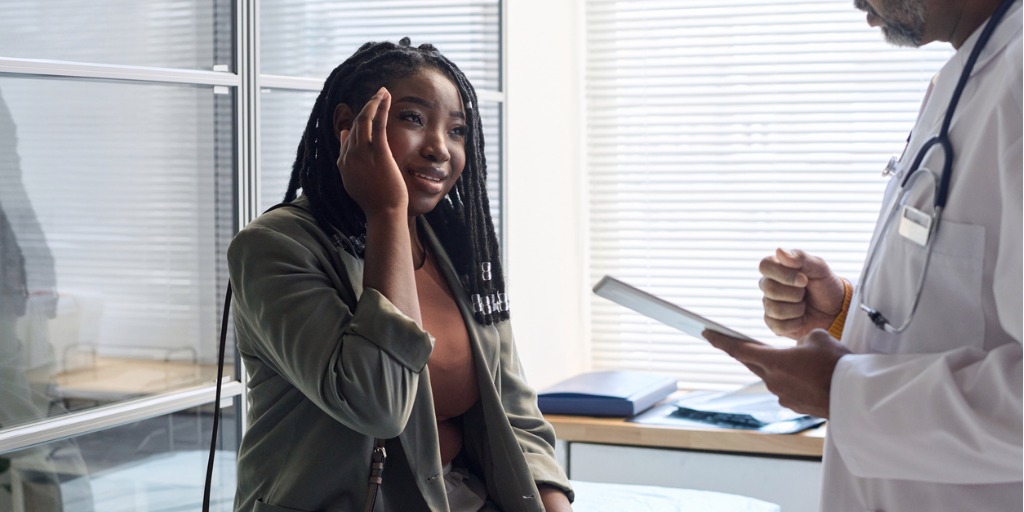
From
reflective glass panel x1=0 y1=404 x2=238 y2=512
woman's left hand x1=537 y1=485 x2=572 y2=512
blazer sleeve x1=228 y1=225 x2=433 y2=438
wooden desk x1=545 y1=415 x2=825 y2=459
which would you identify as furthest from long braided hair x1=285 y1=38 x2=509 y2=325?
wooden desk x1=545 y1=415 x2=825 y2=459

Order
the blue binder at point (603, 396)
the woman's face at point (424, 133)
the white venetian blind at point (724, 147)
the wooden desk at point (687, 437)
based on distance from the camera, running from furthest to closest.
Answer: the white venetian blind at point (724, 147), the blue binder at point (603, 396), the wooden desk at point (687, 437), the woman's face at point (424, 133)

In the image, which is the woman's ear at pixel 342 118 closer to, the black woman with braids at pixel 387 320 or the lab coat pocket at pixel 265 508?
the black woman with braids at pixel 387 320

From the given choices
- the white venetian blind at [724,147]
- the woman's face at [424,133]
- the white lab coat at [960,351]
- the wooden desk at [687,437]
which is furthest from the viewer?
the white venetian blind at [724,147]

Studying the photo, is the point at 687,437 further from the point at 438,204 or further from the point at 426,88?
the point at 426,88

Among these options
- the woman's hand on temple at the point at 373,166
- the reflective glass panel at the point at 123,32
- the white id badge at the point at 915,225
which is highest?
the reflective glass panel at the point at 123,32

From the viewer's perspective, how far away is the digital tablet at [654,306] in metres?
1.27

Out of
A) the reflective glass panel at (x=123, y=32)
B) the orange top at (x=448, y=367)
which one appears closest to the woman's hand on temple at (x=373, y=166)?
the orange top at (x=448, y=367)

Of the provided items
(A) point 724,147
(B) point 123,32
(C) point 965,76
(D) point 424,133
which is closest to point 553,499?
(D) point 424,133

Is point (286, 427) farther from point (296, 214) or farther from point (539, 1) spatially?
point (539, 1)

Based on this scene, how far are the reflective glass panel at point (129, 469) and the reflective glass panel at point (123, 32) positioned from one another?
65 centimetres

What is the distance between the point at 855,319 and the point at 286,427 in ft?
2.60

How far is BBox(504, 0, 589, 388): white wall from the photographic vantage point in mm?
2951

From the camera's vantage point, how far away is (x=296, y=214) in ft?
4.69

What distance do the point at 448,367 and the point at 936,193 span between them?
2.37 feet
